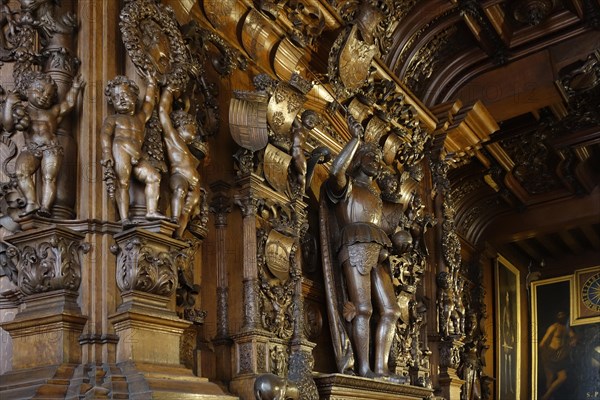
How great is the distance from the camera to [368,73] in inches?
255

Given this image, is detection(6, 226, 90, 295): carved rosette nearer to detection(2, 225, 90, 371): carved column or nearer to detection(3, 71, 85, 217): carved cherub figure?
detection(2, 225, 90, 371): carved column

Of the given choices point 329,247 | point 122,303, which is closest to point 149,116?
point 122,303

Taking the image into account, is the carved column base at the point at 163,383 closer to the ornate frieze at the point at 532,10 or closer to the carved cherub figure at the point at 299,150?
the carved cherub figure at the point at 299,150

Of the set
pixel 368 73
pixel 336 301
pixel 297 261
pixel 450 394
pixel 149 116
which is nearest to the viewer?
pixel 149 116

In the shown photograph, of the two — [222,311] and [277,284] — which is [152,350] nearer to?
[222,311]

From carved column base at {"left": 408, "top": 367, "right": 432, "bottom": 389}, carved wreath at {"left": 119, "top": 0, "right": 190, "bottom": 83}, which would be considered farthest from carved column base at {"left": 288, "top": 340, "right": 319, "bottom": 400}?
carved column base at {"left": 408, "top": 367, "right": 432, "bottom": 389}

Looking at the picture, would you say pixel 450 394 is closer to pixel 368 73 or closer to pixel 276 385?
pixel 368 73

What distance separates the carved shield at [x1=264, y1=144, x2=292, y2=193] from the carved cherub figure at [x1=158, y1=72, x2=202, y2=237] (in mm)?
862

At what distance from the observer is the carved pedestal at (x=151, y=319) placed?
3.64 m

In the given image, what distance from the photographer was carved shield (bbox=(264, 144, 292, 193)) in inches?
196

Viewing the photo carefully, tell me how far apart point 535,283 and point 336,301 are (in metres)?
6.93

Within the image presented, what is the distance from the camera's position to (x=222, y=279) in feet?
15.4

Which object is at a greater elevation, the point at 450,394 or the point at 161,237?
the point at 161,237

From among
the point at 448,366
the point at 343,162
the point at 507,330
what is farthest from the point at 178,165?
the point at 507,330
